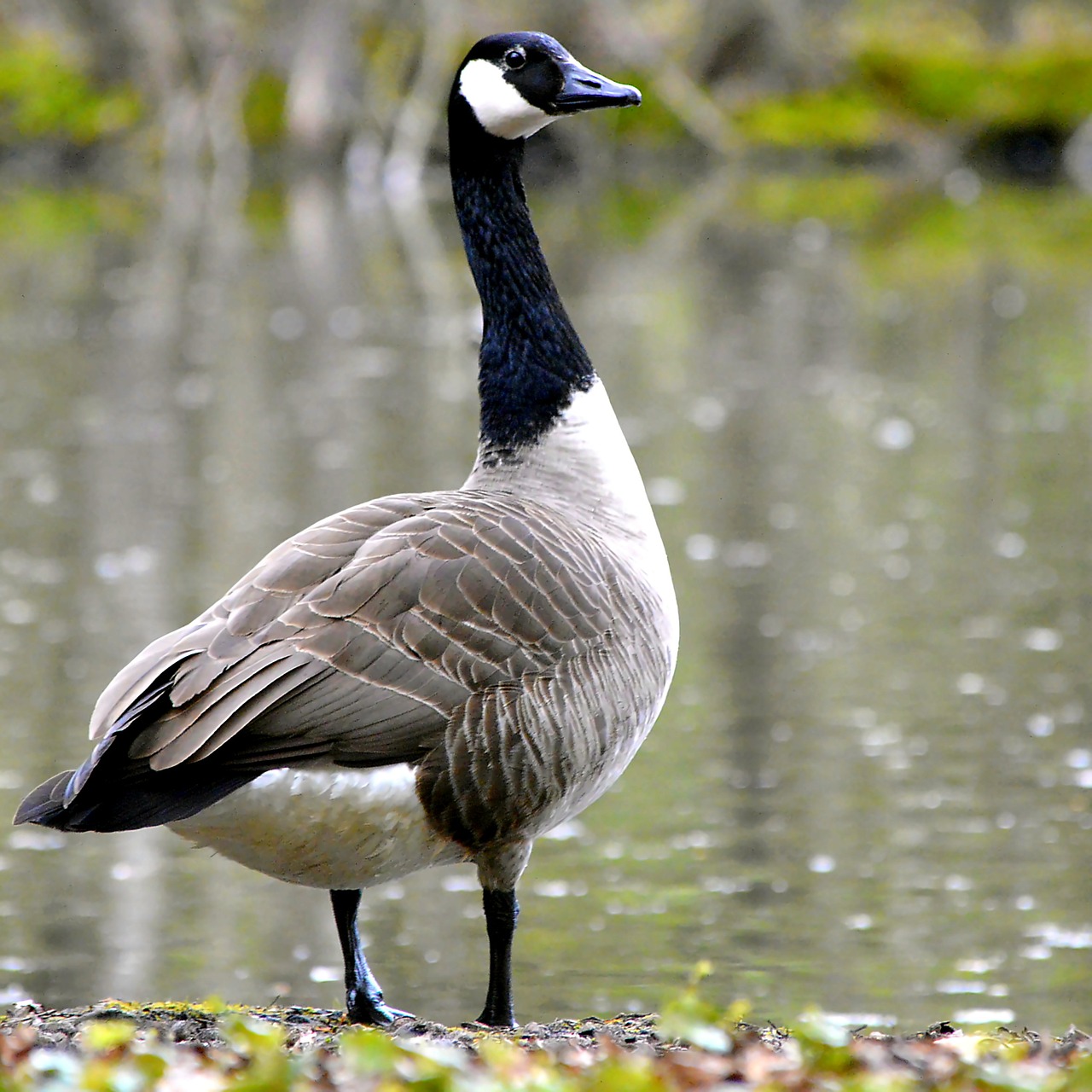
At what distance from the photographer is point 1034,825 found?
9008 millimetres

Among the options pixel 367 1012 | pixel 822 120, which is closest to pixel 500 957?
pixel 367 1012

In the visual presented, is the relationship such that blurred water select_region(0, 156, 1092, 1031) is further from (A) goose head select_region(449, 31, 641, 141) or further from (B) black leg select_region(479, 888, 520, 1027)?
(A) goose head select_region(449, 31, 641, 141)

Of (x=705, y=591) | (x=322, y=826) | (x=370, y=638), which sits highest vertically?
(x=705, y=591)

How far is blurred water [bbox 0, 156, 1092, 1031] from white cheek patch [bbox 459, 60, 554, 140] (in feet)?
10.8

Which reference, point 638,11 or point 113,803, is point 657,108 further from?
point 113,803

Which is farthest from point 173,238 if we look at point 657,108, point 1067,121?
point 1067,121

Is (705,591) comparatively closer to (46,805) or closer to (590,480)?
(590,480)

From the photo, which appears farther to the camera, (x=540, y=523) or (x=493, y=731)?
(x=540, y=523)

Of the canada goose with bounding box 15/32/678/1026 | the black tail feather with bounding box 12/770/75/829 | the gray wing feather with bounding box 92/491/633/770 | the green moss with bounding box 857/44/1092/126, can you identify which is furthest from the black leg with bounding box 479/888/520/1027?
the green moss with bounding box 857/44/1092/126

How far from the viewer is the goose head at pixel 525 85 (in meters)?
6.54

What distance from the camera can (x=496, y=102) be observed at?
21.6 ft

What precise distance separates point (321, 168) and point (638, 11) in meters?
16.0

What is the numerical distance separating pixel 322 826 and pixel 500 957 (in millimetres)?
840

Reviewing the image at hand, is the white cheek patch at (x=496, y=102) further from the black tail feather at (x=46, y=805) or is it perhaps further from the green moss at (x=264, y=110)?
the green moss at (x=264, y=110)
